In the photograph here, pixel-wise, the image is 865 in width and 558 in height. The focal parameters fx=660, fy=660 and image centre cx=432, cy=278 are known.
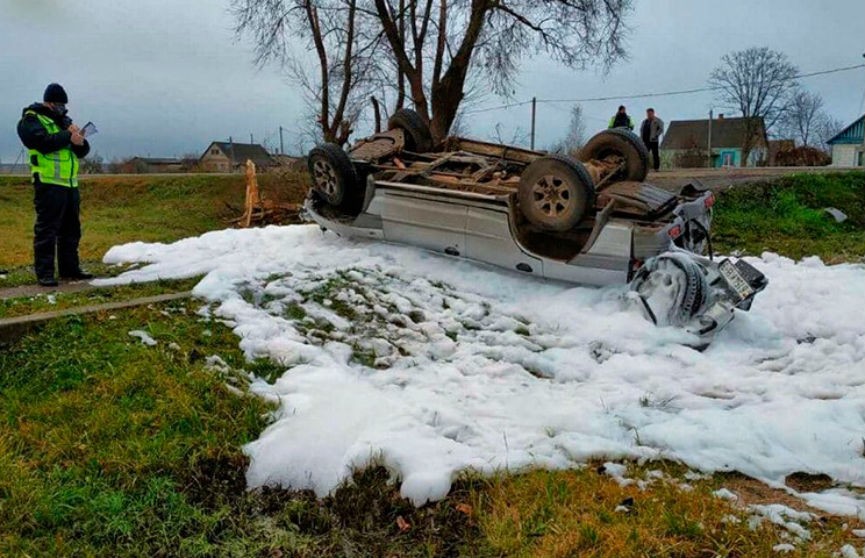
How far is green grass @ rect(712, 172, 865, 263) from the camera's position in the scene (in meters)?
8.90

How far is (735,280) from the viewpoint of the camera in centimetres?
488

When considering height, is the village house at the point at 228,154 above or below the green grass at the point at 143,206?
above

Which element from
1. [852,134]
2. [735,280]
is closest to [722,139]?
[852,134]

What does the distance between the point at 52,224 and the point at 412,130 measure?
3.81 m

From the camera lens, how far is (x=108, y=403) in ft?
11.5

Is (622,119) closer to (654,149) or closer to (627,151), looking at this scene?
(654,149)

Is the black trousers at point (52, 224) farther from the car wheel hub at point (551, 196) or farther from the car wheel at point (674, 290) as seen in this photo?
the car wheel at point (674, 290)

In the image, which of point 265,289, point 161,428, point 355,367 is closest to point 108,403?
point 161,428

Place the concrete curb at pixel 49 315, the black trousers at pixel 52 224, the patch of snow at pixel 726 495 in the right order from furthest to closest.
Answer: the black trousers at pixel 52 224, the concrete curb at pixel 49 315, the patch of snow at pixel 726 495

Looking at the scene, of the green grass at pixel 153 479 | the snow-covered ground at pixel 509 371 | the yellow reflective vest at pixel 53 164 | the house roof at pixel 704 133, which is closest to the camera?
the green grass at pixel 153 479

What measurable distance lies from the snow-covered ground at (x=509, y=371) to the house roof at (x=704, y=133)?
5020 centimetres

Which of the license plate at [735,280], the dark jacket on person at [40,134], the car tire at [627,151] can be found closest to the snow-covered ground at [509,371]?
the license plate at [735,280]

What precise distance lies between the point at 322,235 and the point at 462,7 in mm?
11737

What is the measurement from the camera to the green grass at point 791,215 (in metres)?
8.90
